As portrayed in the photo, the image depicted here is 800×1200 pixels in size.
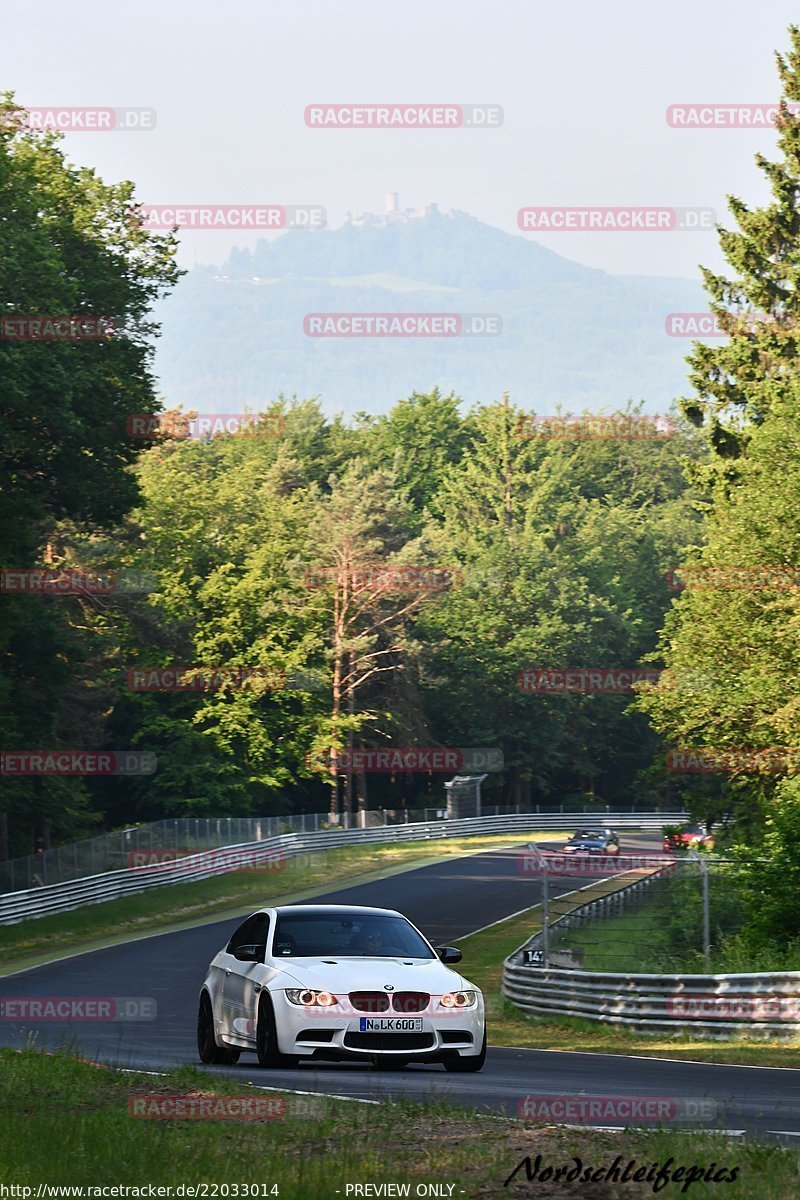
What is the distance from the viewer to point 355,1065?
52.6 feet

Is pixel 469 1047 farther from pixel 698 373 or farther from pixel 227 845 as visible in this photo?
pixel 227 845

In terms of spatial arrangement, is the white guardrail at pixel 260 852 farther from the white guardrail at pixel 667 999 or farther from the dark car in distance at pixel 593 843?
the white guardrail at pixel 667 999

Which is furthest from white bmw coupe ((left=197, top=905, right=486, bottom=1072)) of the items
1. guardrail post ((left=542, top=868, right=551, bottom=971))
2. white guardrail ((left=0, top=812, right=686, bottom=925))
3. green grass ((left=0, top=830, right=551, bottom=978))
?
white guardrail ((left=0, top=812, right=686, bottom=925))

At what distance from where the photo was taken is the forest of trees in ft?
141

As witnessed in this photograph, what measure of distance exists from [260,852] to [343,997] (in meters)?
48.9

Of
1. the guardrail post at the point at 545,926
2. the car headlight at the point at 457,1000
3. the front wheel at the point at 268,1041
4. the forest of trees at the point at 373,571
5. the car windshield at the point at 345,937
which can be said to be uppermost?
the forest of trees at the point at 373,571

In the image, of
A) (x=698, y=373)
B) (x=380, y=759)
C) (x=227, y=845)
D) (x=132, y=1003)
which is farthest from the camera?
(x=380, y=759)

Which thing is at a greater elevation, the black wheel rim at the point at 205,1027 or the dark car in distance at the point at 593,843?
the black wheel rim at the point at 205,1027

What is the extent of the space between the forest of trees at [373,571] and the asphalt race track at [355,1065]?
8.61 metres

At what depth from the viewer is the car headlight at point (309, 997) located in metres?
14.0

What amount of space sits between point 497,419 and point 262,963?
104 meters

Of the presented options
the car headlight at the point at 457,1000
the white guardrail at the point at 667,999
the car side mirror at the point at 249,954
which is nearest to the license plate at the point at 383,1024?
the car headlight at the point at 457,1000

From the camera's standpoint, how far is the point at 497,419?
116938mm

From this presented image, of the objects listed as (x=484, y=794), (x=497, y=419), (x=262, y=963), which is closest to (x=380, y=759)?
(x=484, y=794)
